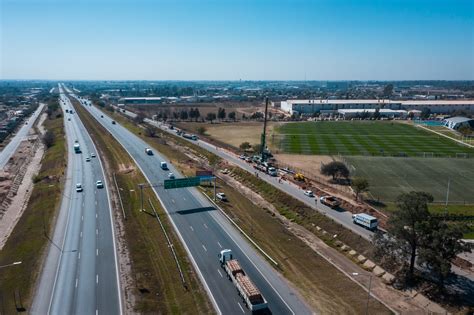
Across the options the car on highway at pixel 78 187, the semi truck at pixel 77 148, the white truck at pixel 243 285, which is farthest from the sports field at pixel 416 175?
the semi truck at pixel 77 148

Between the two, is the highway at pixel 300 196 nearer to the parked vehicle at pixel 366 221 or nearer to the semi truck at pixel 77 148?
the parked vehicle at pixel 366 221

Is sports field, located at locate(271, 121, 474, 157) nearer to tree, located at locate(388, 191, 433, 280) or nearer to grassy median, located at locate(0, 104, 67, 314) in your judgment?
grassy median, located at locate(0, 104, 67, 314)

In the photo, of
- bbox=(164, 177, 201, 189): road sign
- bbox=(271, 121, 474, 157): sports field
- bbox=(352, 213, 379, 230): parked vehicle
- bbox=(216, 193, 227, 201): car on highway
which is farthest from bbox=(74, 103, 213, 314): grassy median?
bbox=(271, 121, 474, 157): sports field

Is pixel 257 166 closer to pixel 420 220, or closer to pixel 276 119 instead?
pixel 420 220

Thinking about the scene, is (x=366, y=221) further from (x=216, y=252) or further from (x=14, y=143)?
(x=14, y=143)

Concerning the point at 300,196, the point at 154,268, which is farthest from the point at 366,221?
the point at 154,268

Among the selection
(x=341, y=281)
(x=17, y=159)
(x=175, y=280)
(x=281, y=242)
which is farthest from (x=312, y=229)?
(x=17, y=159)
